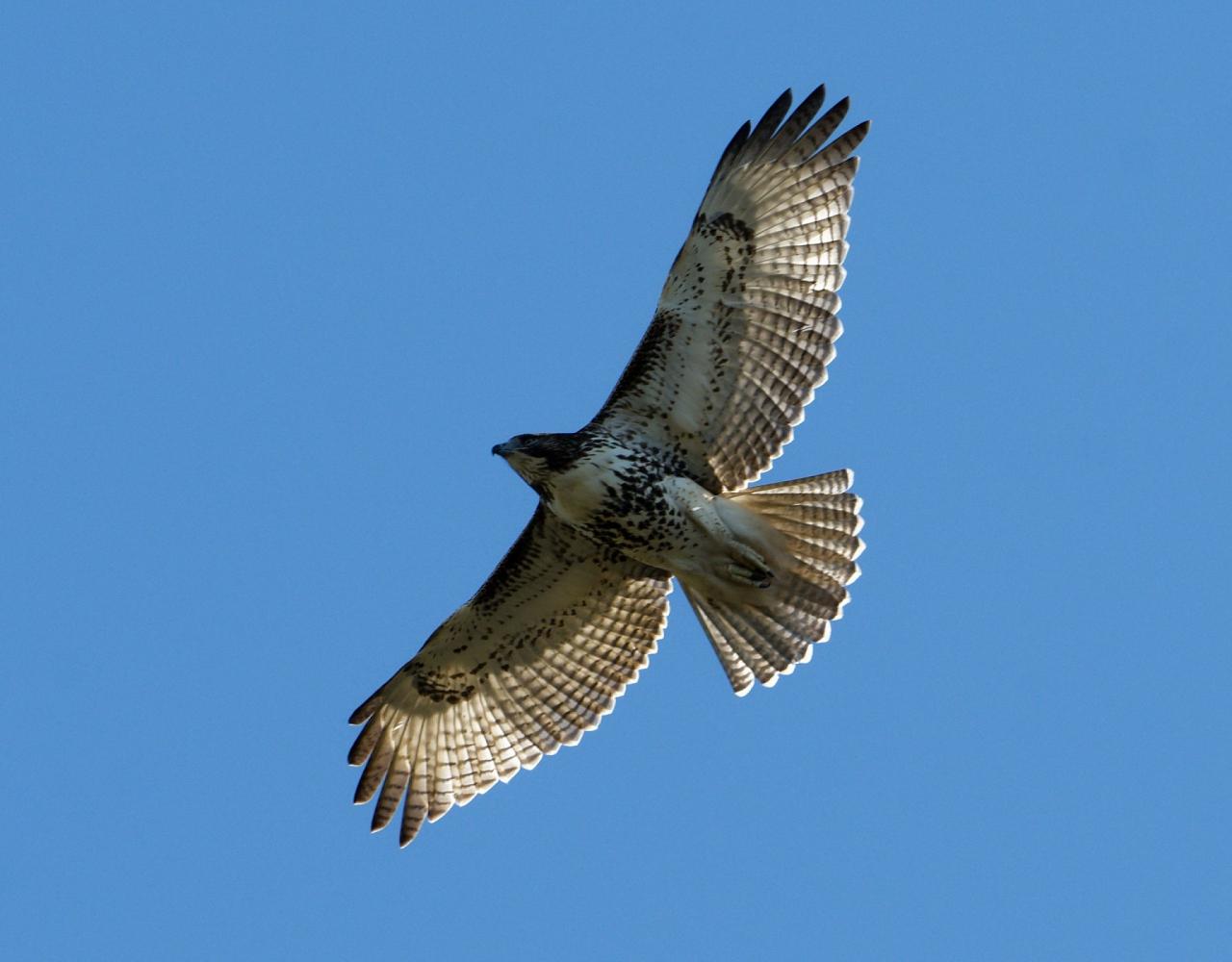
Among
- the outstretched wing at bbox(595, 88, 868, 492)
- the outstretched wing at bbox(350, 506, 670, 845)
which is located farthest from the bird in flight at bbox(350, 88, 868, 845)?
the outstretched wing at bbox(350, 506, 670, 845)

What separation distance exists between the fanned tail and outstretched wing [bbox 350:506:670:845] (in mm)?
575

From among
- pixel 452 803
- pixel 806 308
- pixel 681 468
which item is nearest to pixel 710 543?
pixel 681 468

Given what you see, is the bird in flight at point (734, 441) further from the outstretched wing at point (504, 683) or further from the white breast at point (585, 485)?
the outstretched wing at point (504, 683)

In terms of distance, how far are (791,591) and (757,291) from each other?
6.34 feet

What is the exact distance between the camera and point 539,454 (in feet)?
45.4

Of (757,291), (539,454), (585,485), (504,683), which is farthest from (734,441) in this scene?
(504,683)

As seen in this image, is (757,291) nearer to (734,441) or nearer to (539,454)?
(734,441)

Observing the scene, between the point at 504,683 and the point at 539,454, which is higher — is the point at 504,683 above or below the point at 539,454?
below

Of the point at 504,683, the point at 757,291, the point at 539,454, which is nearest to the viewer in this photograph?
the point at 539,454

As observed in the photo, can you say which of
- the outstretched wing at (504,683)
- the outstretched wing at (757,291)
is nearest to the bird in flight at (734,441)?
the outstretched wing at (757,291)

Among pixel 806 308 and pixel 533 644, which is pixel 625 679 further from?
pixel 806 308

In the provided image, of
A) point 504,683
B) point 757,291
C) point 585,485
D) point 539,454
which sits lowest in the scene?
point 504,683

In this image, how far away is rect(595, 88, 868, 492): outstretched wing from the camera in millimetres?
14094

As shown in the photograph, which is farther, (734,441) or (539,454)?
(734,441)
